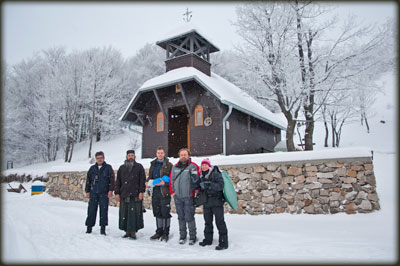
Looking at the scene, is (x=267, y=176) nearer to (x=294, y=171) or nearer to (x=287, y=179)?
(x=287, y=179)

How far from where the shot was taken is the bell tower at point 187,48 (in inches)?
526

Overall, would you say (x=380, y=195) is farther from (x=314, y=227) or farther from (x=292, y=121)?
(x=292, y=121)

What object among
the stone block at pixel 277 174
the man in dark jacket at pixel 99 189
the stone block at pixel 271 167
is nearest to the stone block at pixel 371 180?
the stone block at pixel 277 174

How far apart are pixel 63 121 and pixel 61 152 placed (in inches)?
184

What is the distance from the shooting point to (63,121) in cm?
2320

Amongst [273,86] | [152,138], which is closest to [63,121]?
[152,138]

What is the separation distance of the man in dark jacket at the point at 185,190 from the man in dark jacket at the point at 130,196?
2.48 ft

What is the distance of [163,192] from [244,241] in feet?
5.61

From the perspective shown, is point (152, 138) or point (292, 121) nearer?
point (292, 121)

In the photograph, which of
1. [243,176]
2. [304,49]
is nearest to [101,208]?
[243,176]

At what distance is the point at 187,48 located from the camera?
14680mm

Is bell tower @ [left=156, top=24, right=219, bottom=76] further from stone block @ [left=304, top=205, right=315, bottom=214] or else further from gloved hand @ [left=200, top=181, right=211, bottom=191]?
gloved hand @ [left=200, top=181, right=211, bottom=191]

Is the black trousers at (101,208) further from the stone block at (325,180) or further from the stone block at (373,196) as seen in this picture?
the stone block at (373,196)

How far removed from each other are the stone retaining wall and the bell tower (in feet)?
24.3
